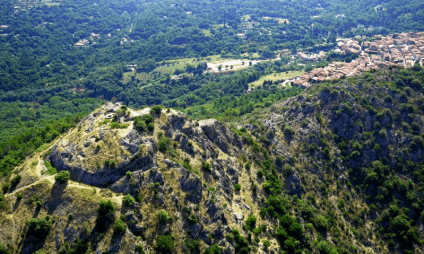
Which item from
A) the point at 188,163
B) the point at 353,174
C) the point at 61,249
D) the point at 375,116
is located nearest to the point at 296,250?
the point at 188,163

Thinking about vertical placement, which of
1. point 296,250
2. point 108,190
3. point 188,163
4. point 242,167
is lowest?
point 296,250

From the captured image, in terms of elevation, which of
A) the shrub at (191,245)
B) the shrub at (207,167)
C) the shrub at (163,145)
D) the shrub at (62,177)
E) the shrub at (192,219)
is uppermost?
the shrub at (62,177)

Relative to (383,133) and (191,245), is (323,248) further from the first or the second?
(383,133)

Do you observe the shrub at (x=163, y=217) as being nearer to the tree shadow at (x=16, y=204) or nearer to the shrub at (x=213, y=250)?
the shrub at (x=213, y=250)

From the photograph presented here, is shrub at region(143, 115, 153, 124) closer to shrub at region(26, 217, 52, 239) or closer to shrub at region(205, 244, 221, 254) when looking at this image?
shrub at region(26, 217, 52, 239)

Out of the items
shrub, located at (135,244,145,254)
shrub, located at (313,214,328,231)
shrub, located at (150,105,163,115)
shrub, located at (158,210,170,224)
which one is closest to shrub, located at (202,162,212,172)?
shrub, located at (150,105,163,115)

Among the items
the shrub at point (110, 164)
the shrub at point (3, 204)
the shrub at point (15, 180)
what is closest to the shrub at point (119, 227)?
the shrub at point (110, 164)

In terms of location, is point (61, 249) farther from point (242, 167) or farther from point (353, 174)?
point (353, 174)
